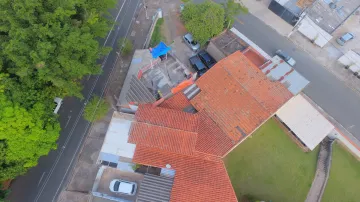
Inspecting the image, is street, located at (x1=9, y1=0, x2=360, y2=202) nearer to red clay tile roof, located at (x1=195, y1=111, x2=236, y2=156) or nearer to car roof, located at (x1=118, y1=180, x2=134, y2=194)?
car roof, located at (x1=118, y1=180, x2=134, y2=194)

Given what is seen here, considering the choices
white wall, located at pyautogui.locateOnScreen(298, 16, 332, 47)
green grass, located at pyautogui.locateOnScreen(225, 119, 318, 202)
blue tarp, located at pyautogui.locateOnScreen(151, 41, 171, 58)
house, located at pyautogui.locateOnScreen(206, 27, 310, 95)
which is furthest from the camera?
white wall, located at pyautogui.locateOnScreen(298, 16, 332, 47)

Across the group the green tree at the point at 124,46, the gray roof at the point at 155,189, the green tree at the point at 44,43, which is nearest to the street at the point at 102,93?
the green tree at the point at 124,46

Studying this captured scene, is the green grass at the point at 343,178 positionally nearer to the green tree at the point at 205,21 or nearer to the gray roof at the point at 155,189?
the gray roof at the point at 155,189

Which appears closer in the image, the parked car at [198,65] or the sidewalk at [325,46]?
the parked car at [198,65]

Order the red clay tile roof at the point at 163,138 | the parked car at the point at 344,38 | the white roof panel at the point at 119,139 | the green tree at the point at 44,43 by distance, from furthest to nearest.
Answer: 1. the parked car at the point at 344,38
2. the white roof panel at the point at 119,139
3. the red clay tile roof at the point at 163,138
4. the green tree at the point at 44,43

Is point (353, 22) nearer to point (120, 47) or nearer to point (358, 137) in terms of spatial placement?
point (358, 137)

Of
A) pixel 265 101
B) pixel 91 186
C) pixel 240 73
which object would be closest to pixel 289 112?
pixel 265 101

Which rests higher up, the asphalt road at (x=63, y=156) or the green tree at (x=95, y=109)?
the green tree at (x=95, y=109)

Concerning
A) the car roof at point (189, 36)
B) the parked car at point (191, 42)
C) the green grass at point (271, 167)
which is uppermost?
the car roof at point (189, 36)

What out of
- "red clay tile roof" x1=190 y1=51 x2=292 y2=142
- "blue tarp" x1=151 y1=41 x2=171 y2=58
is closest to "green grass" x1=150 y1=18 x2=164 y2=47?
"blue tarp" x1=151 y1=41 x2=171 y2=58
